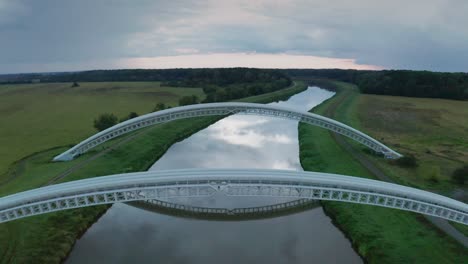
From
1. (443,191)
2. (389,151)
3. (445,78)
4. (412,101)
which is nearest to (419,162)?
(389,151)

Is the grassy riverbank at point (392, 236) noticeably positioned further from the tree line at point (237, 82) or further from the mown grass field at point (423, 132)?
the tree line at point (237, 82)

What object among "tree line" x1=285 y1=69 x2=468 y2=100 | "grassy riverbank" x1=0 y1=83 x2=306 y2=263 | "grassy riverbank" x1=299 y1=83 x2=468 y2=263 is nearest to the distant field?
"grassy riverbank" x1=0 y1=83 x2=306 y2=263

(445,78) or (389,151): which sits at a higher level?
(445,78)

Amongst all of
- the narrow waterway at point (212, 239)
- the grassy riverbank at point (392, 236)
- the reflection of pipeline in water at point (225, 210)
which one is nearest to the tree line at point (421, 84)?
the grassy riverbank at point (392, 236)

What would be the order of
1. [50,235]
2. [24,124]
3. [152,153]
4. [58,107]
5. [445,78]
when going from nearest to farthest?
[50,235] → [152,153] → [24,124] → [58,107] → [445,78]

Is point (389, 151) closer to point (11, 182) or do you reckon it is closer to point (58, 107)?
point (11, 182)

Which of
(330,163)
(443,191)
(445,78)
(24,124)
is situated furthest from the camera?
(445,78)
